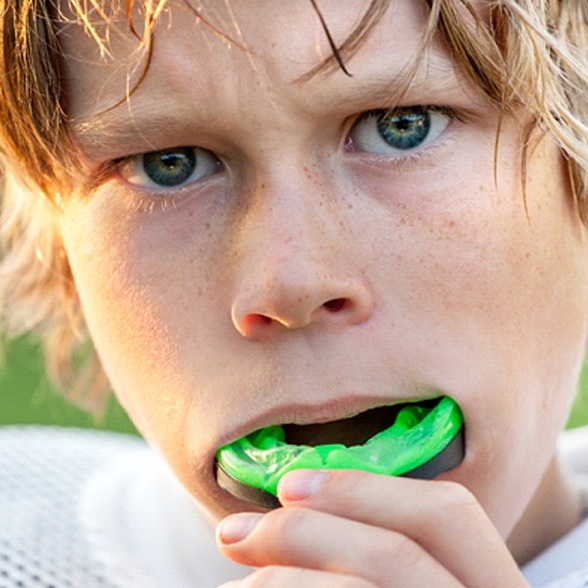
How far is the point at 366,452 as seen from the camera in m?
1.02

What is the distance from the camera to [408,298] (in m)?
1.04

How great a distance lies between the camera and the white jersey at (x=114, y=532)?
129 centimetres

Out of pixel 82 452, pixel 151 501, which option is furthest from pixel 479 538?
pixel 82 452

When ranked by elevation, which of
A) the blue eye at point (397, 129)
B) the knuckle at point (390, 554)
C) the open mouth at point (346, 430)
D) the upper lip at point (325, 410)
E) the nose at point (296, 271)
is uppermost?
the blue eye at point (397, 129)

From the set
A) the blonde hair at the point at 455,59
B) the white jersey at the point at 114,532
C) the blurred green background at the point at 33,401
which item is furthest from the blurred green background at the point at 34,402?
the blonde hair at the point at 455,59

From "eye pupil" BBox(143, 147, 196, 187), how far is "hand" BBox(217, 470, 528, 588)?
0.37 metres

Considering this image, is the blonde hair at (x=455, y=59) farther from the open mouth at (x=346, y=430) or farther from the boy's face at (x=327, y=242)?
the open mouth at (x=346, y=430)

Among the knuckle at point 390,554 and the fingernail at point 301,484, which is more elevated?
the fingernail at point 301,484

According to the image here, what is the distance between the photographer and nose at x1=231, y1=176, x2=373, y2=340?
39.0 inches

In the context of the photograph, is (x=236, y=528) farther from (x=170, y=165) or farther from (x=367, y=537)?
(x=170, y=165)

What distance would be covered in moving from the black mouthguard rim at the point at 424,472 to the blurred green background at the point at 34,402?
2.05 meters

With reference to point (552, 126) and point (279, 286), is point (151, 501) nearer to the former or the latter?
point (279, 286)

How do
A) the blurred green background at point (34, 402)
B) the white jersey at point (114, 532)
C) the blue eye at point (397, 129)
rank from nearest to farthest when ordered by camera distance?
the blue eye at point (397, 129) < the white jersey at point (114, 532) < the blurred green background at point (34, 402)

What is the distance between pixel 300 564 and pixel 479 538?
0.49ft
